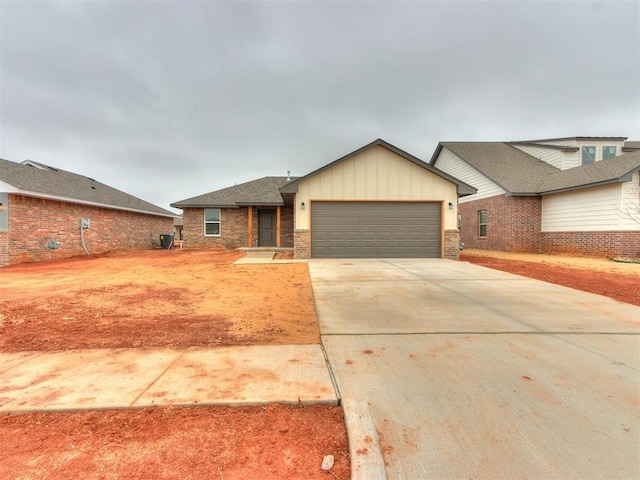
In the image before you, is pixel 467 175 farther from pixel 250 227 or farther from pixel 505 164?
pixel 250 227

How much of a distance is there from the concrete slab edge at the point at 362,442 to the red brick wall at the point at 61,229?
1604cm

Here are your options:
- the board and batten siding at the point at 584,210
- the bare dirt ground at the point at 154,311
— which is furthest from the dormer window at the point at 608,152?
the bare dirt ground at the point at 154,311

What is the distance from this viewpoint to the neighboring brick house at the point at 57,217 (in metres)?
12.2

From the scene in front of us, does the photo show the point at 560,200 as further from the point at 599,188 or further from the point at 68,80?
the point at 68,80

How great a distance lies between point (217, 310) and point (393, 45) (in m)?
14.7

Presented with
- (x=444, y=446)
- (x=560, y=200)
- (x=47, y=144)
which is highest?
(x=47, y=144)

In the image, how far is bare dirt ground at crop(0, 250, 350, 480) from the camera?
5.89ft

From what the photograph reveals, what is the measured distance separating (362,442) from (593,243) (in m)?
17.3

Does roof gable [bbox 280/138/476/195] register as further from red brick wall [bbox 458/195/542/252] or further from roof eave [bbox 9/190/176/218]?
roof eave [bbox 9/190/176/218]

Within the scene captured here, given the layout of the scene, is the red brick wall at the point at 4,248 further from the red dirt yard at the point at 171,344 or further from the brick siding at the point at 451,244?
the brick siding at the point at 451,244

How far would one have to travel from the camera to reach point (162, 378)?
279 cm

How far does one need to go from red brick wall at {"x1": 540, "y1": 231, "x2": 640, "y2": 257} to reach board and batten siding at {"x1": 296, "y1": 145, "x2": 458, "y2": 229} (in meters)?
7.41

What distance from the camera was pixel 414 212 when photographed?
13016 mm

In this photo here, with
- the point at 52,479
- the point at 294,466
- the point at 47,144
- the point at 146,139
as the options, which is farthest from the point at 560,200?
the point at 47,144
